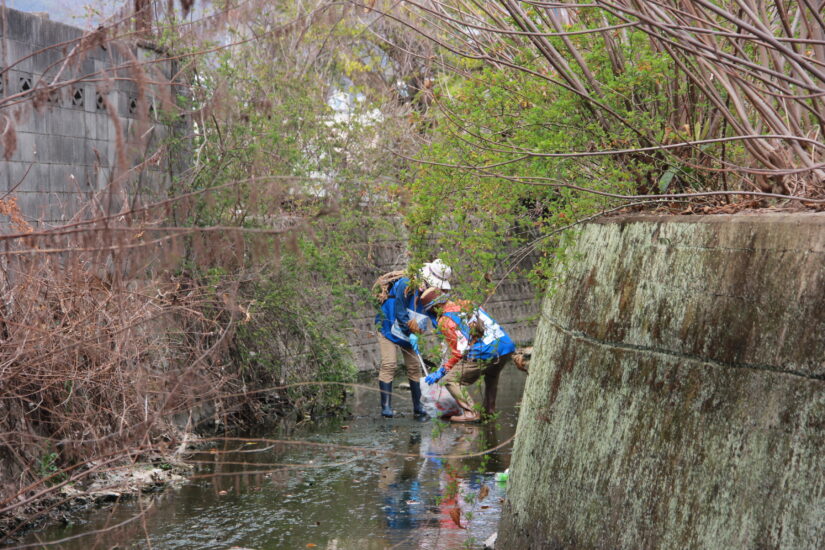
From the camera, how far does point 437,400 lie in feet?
34.5

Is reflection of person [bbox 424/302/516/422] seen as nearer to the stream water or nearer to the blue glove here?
the blue glove

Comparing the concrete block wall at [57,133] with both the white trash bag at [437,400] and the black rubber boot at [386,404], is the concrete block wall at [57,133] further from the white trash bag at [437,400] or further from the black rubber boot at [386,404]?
the white trash bag at [437,400]

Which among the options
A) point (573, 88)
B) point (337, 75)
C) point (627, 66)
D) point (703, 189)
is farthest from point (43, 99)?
point (337, 75)

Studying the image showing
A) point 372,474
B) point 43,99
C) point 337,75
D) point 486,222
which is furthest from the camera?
point 337,75

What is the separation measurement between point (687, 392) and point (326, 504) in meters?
3.87

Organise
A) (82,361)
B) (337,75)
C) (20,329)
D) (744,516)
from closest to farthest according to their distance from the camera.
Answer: (744,516)
(20,329)
(82,361)
(337,75)

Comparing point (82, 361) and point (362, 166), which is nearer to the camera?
point (82, 361)

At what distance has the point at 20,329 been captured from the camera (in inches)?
252

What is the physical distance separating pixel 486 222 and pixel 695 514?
2529 mm

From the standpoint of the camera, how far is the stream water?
635cm

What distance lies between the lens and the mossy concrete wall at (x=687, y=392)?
3605 mm

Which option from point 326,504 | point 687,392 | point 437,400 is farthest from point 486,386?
point 687,392

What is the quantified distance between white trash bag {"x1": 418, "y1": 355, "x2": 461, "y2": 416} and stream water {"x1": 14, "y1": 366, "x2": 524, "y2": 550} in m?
0.66

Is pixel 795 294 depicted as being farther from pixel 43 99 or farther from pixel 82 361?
pixel 82 361
